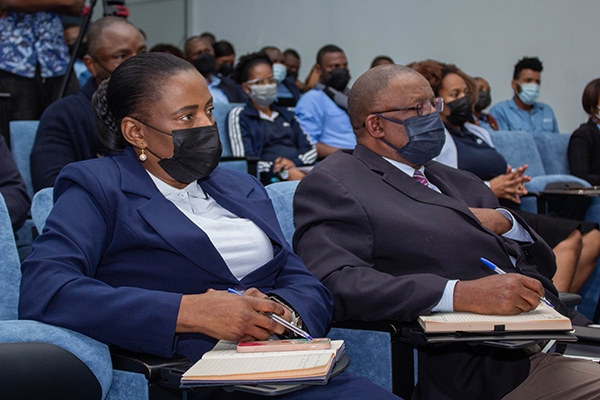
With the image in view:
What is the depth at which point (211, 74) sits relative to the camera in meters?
6.25

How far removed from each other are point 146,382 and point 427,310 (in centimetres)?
71

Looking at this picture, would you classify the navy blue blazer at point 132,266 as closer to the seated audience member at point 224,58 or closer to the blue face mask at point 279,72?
the blue face mask at point 279,72

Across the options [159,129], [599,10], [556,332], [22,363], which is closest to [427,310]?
[556,332]

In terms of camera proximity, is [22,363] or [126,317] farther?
[126,317]

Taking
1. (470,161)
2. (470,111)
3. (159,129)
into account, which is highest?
(159,129)

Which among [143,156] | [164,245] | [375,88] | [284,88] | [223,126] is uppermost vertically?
[375,88]

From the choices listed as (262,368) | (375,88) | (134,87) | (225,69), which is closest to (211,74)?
(225,69)

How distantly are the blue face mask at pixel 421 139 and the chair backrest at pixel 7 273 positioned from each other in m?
1.17

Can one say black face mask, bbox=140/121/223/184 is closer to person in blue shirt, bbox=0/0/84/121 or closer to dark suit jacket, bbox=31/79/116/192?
dark suit jacket, bbox=31/79/116/192

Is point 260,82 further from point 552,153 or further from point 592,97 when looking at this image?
point 592,97

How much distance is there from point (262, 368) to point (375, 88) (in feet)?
4.07

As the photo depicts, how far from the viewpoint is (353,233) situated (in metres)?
1.88

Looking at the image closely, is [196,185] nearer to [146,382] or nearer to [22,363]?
[146,382]

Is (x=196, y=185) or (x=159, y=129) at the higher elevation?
(x=159, y=129)
